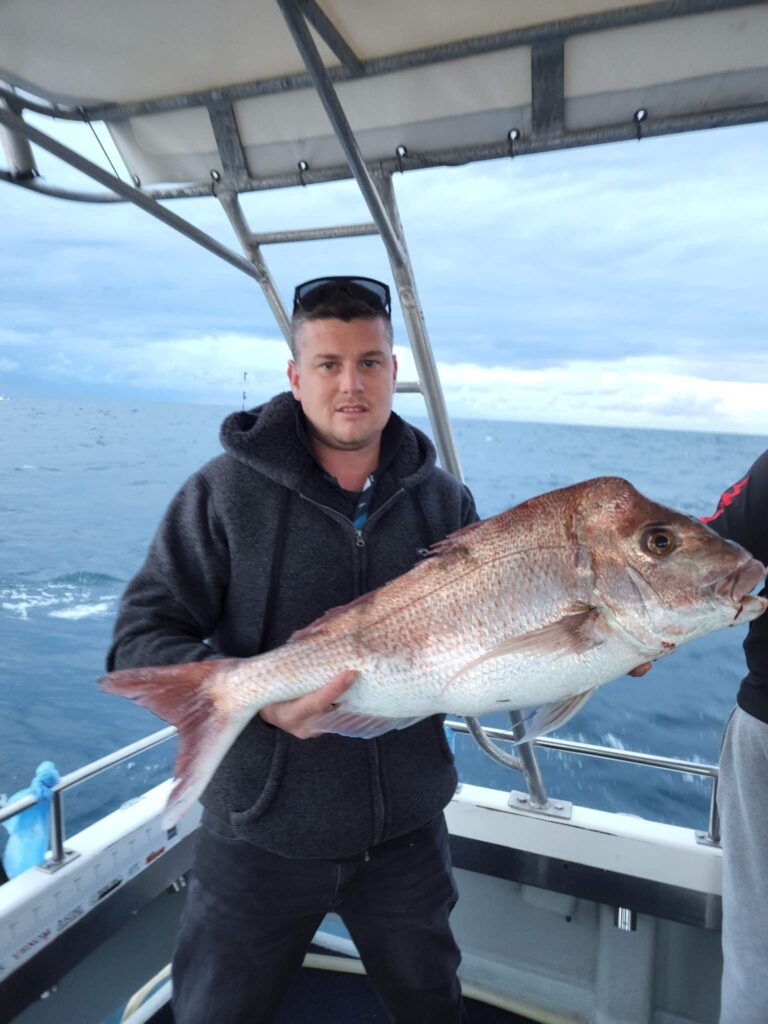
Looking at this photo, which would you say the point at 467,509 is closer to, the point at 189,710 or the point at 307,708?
the point at 307,708

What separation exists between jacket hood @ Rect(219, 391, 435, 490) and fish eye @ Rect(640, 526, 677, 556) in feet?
2.40

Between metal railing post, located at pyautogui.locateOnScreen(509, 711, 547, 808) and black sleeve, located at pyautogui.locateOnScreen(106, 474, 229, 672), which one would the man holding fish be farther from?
metal railing post, located at pyautogui.locateOnScreen(509, 711, 547, 808)

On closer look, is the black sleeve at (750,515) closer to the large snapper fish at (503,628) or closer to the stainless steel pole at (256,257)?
the large snapper fish at (503,628)

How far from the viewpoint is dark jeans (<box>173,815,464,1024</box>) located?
1.84 meters

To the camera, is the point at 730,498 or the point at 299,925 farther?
the point at 730,498

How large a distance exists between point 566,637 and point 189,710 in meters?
0.95

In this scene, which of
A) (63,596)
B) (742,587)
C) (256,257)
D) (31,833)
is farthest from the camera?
(63,596)

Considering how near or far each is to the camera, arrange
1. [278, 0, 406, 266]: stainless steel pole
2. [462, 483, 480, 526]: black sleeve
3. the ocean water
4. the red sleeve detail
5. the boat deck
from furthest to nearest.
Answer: the ocean water
the boat deck
[462, 483, 480, 526]: black sleeve
the red sleeve detail
[278, 0, 406, 266]: stainless steel pole

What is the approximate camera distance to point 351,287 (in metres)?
2.00

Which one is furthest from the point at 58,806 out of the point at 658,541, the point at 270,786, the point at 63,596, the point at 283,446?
the point at 63,596

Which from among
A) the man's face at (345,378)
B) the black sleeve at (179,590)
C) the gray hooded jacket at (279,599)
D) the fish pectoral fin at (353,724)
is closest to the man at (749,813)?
the gray hooded jacket at (279,599)

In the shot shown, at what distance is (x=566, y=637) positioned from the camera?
1531 millimetres

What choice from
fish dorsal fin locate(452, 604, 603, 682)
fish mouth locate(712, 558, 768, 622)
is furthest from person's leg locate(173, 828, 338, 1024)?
fish mouth locate(712, 558, 768, 622)

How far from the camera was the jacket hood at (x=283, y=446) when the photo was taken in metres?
1.92
